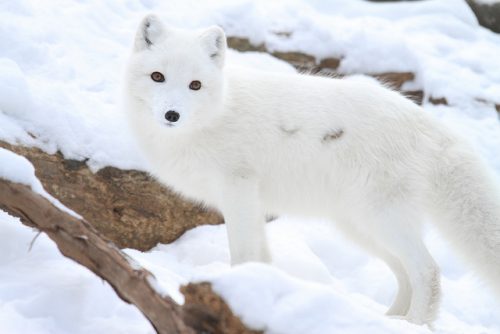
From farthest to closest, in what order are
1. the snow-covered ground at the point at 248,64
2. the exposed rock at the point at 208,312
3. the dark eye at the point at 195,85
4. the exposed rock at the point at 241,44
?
the exposed rock at the point at 241,44, the dark eye at the point at 195,85, the snow-covered ground at the point at 248,64, the exposed rock at the point at 208,312

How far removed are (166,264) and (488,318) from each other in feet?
8.17

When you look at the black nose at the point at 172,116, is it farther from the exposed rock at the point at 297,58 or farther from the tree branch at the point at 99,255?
the exposed rock at the point at 297,58

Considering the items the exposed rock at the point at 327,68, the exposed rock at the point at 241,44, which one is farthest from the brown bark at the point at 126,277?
the exposed rock at the point at 327,68

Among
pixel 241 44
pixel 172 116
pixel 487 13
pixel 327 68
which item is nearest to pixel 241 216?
pixel 172 116

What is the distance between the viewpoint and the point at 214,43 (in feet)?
12.2

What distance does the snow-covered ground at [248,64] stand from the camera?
7.57ft

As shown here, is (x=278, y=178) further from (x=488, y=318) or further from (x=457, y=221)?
(x=488, y=318)

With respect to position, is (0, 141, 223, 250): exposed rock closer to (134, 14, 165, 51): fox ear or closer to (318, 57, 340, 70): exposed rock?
(134, 14, 165, 51): fox ear

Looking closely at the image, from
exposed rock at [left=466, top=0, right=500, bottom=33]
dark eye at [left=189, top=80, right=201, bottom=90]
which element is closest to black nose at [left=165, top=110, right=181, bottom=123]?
dark eye at [left=189, top=80, right=201, bottom=90]

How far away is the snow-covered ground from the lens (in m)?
2.31

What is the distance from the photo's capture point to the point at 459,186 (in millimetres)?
3697

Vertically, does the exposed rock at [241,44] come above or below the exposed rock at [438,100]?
above

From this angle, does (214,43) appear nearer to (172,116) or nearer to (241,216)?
(172,116)

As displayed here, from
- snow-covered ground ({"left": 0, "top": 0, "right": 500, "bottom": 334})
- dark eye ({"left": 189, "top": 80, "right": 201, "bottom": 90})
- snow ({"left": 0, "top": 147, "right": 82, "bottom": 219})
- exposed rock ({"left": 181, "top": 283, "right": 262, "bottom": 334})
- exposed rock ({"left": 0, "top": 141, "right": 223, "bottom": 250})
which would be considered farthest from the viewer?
exposed rock ({"left": 0, "top": 141, "right": 223, "bottom": 250})
